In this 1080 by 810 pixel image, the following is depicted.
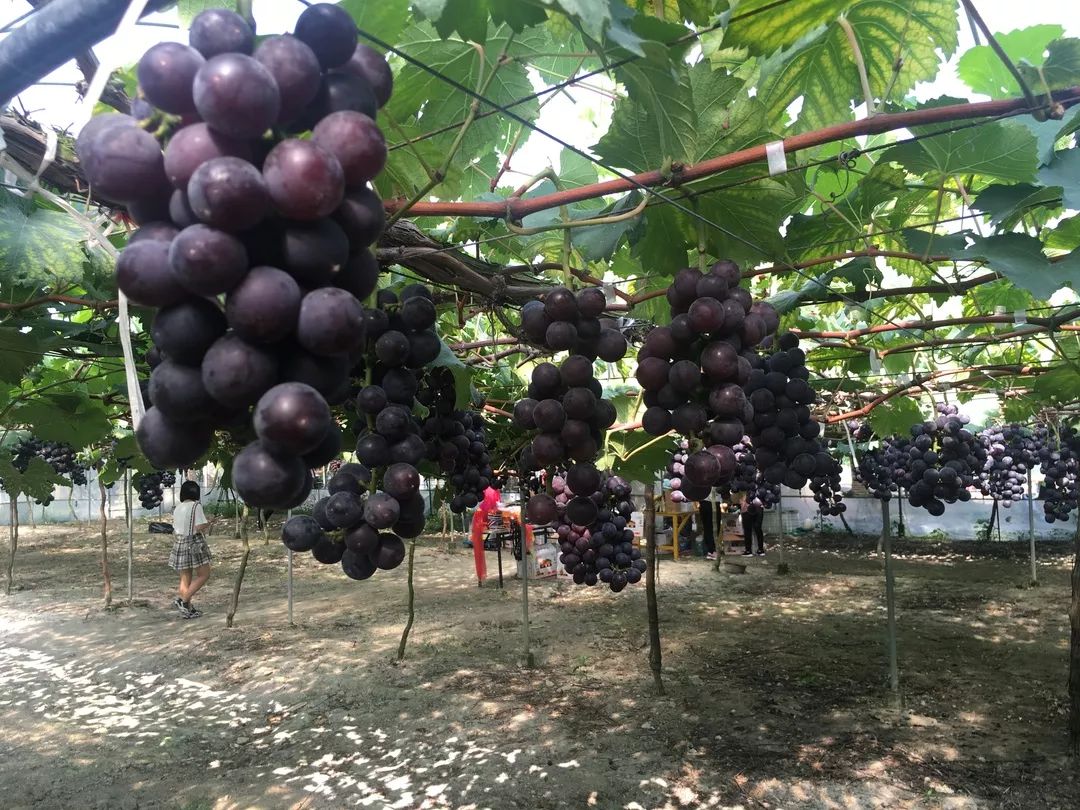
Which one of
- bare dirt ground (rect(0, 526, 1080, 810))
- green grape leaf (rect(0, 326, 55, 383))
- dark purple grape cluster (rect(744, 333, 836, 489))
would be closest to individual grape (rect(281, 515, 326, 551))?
dark purple grape cluster (rect(744, 333, 836, 489))

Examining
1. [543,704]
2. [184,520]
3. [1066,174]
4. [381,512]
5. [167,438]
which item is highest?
[1066,174]

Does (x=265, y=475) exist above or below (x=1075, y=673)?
above

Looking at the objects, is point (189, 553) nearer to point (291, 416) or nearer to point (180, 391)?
point (180, 391)

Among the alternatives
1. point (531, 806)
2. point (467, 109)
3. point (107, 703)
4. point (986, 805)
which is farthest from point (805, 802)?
point (107, 703)

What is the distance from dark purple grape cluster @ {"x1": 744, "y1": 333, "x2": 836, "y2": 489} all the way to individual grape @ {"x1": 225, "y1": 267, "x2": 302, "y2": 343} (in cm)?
204

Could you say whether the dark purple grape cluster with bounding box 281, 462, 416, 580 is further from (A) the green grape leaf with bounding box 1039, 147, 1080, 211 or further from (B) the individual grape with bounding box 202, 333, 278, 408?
(A) the green grape leaf with bounding box 1039, 147, 1080, 211

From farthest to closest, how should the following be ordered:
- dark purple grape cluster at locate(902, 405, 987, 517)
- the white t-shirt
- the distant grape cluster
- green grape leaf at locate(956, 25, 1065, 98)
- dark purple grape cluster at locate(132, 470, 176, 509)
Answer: dark purple grape cluster at locate(132, 470, 176, 509), the white t-shirt, the distant grape cluster, dark purple grape cluster at locate(902, 405, 987, 517), green grape leaf at locate(956, 25, 1065, 98)

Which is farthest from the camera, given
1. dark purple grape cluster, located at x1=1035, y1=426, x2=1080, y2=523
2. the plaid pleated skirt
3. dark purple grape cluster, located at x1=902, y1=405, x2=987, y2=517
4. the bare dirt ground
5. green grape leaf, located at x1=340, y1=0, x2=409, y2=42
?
dark purple grape cluster, located at x1=1035, y1=426, x2=1080, y2=523

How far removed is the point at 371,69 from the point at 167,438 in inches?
18.7

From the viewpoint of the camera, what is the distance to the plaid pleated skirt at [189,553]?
896 cm

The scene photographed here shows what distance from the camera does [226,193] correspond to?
0.65 metres

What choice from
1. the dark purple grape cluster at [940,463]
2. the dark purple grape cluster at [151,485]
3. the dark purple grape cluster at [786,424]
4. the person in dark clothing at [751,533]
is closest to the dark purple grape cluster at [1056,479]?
the person in dark clothing at [751,533]

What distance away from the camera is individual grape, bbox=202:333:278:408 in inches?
27.3

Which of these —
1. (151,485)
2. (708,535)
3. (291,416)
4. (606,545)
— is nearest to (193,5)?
(291,416)
